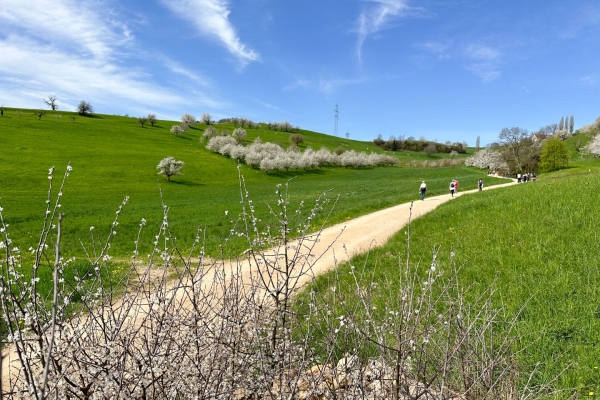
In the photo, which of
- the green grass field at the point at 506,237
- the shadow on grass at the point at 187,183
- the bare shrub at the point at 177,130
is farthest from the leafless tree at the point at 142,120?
the green grass field at the point at 506,237

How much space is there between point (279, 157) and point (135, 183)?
2902cm

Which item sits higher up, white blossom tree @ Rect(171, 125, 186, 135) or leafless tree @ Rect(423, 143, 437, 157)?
white blossom tree @ Rect(171, 125, 186, 135)

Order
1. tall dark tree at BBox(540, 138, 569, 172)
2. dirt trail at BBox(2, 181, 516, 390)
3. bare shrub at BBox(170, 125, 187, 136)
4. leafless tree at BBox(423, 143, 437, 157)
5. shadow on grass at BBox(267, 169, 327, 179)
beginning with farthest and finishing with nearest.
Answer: leafless tree at BBox(423, 143, 437, 157) < bare shrub at BBox(170, 125, 187, 136) < shadow on grass at BBox(267, 169, 327, 179) < tall dark tree at BBox(540, 138, 569, 172) < dirt trail at BBox(2, 181, 516, 390)

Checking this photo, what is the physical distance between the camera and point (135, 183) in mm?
50125

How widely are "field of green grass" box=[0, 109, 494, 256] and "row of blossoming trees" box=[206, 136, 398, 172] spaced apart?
1.85m

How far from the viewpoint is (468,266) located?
27.8 ft

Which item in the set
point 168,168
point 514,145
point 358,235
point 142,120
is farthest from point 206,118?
point 358,235

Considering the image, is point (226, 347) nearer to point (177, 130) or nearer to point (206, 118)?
point (177, 130)

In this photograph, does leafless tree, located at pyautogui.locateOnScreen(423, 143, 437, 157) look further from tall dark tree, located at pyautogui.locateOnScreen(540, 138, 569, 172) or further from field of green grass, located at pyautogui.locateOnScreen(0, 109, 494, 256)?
tall dark tree, located at pyautogui.locateOnScreen(540, 138, 569, 172)

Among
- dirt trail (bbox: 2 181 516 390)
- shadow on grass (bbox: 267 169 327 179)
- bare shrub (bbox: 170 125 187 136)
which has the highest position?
bare shrub (bbox: 170 125 187 136)

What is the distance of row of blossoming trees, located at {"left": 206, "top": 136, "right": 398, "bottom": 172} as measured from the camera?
228ft

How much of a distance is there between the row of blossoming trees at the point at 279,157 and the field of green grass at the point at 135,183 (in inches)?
72.7

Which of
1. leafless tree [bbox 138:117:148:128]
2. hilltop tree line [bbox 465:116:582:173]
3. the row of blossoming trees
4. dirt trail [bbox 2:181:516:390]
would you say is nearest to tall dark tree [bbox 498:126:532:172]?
hilltop tree line [bbox 465:116:582:173]

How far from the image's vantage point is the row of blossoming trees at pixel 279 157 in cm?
6956
